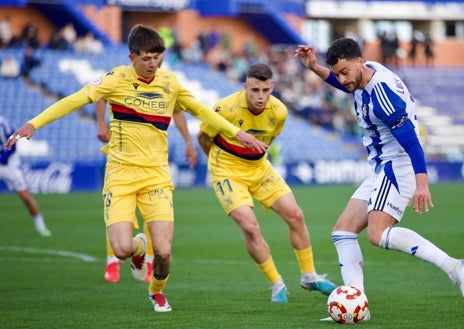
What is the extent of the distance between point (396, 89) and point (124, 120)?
2643 mm

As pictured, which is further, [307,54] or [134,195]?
[134,195]

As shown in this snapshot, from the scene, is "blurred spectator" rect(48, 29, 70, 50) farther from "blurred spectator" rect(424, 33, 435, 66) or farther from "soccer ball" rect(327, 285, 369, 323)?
"soccer ball" rect(327, 285, 369, 323)

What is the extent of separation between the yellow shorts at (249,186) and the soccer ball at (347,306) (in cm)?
220

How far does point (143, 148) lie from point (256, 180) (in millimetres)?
1612

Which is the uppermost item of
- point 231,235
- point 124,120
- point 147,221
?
point 124,120

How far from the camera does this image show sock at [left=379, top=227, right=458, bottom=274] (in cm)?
819

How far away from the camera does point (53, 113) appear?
28.5 feet

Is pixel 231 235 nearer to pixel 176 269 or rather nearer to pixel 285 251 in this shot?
pixel 285 251

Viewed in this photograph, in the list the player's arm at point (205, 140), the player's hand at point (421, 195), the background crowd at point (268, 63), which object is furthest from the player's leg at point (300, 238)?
the background crowd at point (268, 63)

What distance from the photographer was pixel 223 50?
42.7m

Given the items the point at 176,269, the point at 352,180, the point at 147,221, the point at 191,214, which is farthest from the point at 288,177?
the point at 147,221

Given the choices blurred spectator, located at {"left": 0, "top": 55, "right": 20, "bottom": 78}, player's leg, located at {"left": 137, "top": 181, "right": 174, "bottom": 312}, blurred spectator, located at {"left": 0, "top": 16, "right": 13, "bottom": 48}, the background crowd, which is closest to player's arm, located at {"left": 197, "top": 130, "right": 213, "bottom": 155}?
player's leg, located at {"left": 137, "top": 181, "right": 174, "bottom": 312}

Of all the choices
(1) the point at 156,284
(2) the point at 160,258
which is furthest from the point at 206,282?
(2) the point at 160,258

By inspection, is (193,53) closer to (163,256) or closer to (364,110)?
(163,256)
